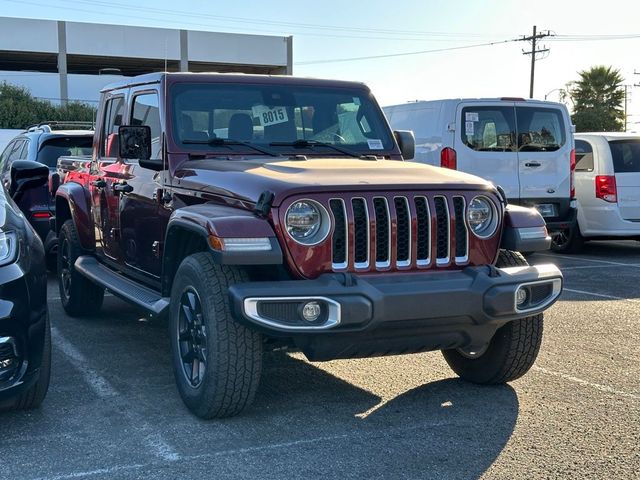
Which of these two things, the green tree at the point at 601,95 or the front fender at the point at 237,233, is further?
the green tree at the point at 601,95

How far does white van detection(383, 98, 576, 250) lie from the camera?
392 inches

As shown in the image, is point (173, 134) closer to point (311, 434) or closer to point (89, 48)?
point (311, 434)

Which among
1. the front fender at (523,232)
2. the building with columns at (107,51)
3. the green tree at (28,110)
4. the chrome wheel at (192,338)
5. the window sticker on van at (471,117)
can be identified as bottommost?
the chrome wheel at (192,338)

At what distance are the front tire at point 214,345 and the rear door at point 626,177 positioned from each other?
812 cm

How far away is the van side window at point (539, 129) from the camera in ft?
33.4

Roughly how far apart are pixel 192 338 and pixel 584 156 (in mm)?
8365

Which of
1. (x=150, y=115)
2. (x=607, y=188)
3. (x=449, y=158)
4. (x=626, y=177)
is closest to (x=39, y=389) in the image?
(x=150, y=115)

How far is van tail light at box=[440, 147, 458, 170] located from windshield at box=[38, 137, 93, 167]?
4199 mm

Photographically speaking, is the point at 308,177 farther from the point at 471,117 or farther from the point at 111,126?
the point at 471,117

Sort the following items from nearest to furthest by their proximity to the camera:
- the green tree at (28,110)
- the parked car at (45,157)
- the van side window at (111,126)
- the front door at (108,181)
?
the front door at (108,181), the van side window at (111,126), the parked car at (45,157), the green tree at (28,110)

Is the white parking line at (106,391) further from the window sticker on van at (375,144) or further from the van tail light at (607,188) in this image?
the van tail light at (607,188)

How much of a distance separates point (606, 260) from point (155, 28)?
109 ft

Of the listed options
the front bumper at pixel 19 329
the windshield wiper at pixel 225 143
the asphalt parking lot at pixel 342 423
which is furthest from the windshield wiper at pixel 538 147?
the front bumper at pixel 19 329

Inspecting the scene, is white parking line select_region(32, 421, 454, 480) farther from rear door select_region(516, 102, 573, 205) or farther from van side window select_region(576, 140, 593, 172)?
van side window select_region(576, 140, 593, 172)
